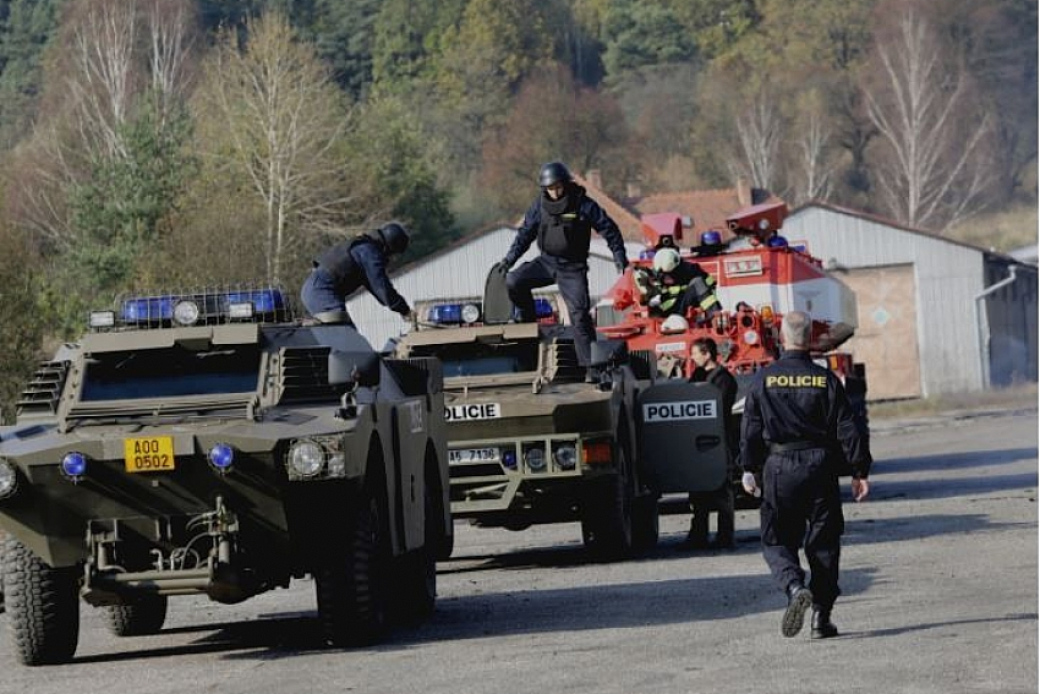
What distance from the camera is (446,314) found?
19172 millimetres

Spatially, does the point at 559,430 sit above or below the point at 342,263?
below

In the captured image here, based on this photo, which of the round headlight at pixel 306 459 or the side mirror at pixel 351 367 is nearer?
the round headlight at pixel 306 459

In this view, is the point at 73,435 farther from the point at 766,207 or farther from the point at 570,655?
the point at 766,207

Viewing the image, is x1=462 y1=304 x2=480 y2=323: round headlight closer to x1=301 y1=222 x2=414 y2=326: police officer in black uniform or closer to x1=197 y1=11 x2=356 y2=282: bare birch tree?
x1=301 y1=222 x2=414 y2=326: police officer in black uniform

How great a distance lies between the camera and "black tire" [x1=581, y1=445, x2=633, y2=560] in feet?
58.2

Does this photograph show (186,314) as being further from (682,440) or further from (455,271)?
(455,271)

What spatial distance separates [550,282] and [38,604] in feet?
24.6

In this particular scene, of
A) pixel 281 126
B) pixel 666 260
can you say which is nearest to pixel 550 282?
pixel 666 260

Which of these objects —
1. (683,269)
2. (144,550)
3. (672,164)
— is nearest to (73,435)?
(144,550)

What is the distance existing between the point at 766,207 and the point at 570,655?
50.8ft

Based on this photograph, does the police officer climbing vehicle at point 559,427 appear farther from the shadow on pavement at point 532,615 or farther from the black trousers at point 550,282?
the shadow on pavement at point 532,615

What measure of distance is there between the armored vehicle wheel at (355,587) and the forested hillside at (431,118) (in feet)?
59.6

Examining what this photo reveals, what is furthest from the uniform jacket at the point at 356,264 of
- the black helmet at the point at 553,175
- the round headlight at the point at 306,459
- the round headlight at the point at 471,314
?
the round headlight at the point at 306,459

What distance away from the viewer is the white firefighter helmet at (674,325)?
24391 millimetres
